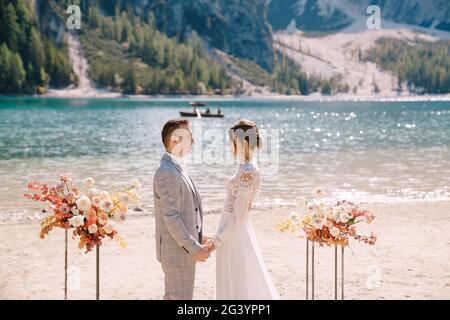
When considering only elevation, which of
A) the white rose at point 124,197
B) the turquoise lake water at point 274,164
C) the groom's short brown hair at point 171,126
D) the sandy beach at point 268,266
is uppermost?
the groom's short brown hair at point 171,126

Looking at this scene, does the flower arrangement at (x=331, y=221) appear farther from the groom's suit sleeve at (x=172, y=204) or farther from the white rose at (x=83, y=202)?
the white rose at (x=83, y=202)

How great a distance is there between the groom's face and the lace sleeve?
0.77 meters

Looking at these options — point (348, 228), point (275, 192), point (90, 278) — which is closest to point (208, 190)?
point (275, 192)

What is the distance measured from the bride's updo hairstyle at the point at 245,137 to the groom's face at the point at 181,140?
52 centimetres

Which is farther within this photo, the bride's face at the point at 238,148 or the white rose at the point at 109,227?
the white rose at the point at 109,227

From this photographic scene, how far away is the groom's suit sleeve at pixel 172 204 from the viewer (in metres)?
8.29

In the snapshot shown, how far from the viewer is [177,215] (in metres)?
8.30

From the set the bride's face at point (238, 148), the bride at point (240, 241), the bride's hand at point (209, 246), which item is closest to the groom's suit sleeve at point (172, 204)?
the bride's hand at point (209, 246)

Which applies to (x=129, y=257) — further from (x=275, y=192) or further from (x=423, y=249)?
(x=275, y=192)

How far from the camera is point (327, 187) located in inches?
1396

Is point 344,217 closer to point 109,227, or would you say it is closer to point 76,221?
point 109,227
